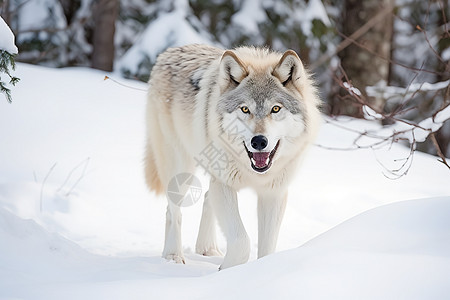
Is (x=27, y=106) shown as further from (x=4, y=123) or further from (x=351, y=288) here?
(x=351, y=288)

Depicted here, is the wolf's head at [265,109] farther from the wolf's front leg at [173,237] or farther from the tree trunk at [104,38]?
the tree trunk at [104,38]

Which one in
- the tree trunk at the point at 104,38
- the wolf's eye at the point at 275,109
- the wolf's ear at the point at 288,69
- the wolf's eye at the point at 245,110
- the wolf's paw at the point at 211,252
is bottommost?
the wolf's paw at the point at 211,252

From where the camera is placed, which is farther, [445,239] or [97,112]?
[97,112]

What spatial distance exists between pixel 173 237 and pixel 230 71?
1.59 m

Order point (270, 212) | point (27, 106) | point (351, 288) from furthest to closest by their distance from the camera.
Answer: point (27, 106) < point (270, 212) < point (351, 288)

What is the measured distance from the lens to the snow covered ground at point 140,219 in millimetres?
2170

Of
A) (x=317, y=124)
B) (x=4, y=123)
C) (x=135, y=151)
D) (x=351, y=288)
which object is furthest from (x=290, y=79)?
(x=4, y=123)

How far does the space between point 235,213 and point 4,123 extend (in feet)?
12.6

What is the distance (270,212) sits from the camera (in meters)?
3.99

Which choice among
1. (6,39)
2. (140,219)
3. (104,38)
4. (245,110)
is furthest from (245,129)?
(104,38)

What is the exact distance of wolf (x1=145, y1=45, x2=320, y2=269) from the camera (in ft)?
11.4
